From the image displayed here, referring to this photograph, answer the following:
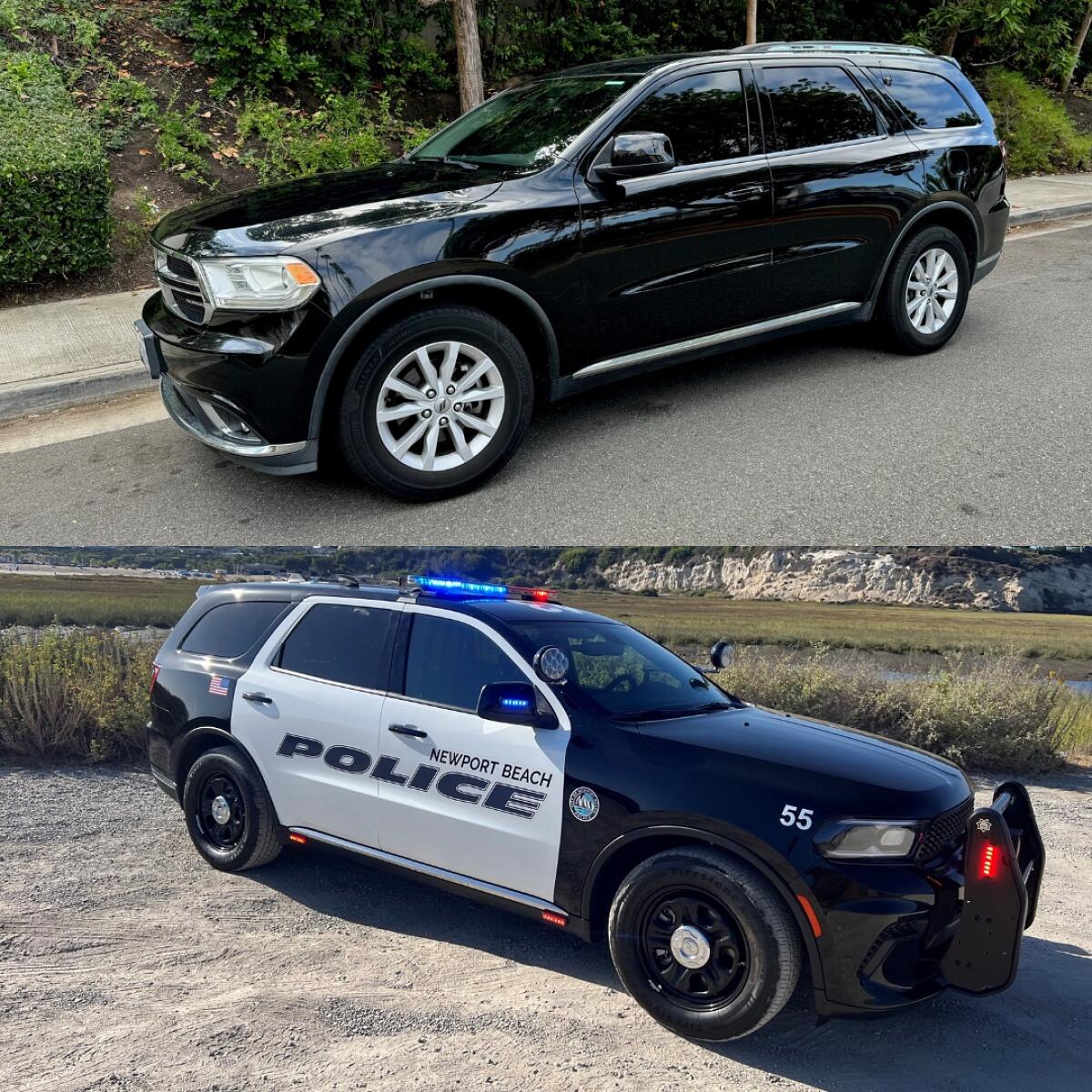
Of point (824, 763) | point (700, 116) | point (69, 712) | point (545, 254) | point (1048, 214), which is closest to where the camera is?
point (824, 763)

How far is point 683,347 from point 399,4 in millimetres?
10497

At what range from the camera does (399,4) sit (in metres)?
14.5

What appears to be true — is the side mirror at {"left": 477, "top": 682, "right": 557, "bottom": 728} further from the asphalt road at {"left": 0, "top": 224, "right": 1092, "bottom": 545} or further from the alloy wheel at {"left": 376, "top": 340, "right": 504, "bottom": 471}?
the alloy wheel at {"left": 376, "top": 340, "right": 504, "bottom": 471}

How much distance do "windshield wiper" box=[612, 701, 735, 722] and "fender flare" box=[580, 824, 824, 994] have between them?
0.48 meters

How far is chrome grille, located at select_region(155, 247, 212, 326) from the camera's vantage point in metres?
5.29

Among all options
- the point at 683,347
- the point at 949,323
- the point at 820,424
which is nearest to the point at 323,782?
the point at 683,347

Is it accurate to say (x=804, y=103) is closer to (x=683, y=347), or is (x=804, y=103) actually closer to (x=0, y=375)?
(x=683, y=347)

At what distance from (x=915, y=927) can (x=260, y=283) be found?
150 inches

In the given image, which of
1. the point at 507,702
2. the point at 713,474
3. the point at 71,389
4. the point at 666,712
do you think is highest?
the point at 71,389

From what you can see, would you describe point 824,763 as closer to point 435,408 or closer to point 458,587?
point 458,587

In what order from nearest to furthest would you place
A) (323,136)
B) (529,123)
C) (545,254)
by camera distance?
(545,254) → (529,123) → (323,136)

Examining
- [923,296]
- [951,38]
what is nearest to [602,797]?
[923,296]

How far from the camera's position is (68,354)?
26.6 ft

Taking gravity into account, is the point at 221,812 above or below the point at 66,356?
below
